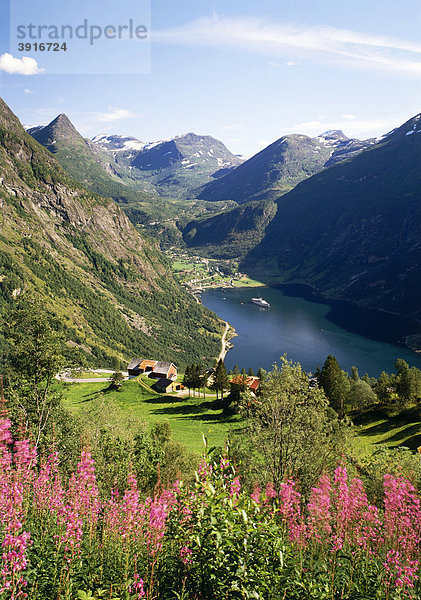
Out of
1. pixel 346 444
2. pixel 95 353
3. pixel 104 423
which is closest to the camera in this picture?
pixel 346 444

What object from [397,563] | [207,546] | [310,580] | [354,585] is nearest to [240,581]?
[207,546]

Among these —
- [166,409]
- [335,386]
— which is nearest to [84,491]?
[166,409]

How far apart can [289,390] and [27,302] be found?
19.4 meters

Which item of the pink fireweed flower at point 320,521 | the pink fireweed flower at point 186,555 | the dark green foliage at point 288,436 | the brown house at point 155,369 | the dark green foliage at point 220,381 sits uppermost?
the pink fireweed flower at point 186,555

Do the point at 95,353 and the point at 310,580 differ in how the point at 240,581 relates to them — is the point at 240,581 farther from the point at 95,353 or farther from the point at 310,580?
the point at 95,353

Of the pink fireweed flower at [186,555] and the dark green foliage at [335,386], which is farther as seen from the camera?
the dark green foliage at [335,386]

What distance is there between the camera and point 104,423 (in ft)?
137

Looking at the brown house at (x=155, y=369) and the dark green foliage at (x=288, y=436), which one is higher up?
the dark green foliage at (x=288, y=436)

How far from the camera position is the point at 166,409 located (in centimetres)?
8544

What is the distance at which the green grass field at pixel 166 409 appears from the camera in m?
61.4

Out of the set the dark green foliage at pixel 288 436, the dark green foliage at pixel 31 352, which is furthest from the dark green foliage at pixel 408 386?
the dark green foliage at pixel 31 352

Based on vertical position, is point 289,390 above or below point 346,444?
above

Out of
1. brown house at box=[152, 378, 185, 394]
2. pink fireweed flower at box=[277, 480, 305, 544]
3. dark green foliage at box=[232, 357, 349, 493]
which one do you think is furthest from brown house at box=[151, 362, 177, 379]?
pink fireweed flower at box=[277, 480, 305, 544]

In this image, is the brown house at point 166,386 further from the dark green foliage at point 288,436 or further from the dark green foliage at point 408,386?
the dark green foliage at point 288,436
